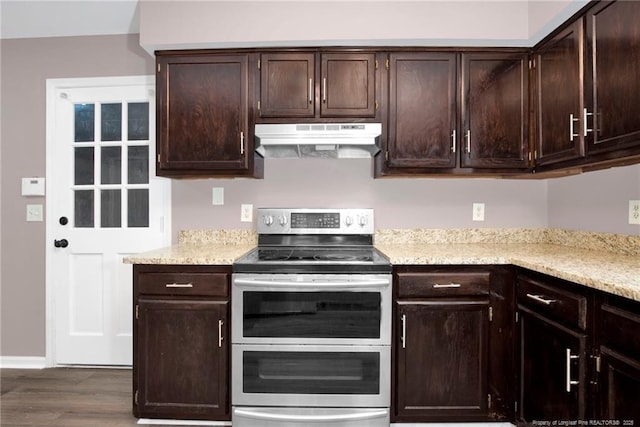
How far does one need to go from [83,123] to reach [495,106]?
9.31 feet

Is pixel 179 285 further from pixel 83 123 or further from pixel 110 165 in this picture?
pixel 83 123

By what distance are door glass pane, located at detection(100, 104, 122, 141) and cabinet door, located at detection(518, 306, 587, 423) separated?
9.29 feet

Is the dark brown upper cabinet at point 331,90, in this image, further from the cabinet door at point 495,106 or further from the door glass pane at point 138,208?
the door glass pane at point 138,208

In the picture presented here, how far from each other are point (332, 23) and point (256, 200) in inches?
48.0

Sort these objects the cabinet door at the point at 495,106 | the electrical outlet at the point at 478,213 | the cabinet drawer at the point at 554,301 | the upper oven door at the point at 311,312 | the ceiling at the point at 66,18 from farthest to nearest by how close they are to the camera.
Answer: the electrical outlet at the point at 478,213 < the ceiling at the point at 66,18 < the cabinet door at the point at 495,106 < the upper oven door at the point at 311,312 < the cabinet drawer at the point at 554,301

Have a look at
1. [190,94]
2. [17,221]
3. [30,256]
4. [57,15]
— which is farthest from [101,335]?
[57,15]

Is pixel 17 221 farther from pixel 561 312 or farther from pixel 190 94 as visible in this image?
pixel 561 312

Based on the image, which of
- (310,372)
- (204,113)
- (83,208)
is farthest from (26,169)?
(310,372)

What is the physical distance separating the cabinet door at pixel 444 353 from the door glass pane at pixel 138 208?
1925mm

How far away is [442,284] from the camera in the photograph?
1935 millimetres

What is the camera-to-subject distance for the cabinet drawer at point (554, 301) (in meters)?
1.42

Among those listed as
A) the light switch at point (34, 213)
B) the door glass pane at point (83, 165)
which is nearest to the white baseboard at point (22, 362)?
the light switch at point (34, 213)

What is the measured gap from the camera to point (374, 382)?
6.28 feet

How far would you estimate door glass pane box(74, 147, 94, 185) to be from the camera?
2781 mm
